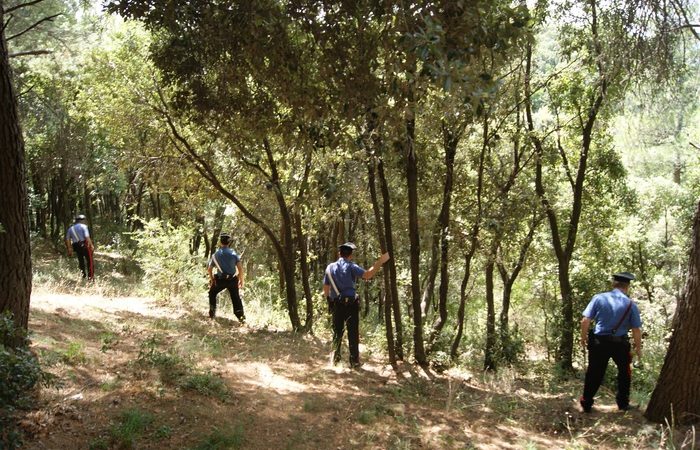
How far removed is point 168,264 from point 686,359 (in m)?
10.7

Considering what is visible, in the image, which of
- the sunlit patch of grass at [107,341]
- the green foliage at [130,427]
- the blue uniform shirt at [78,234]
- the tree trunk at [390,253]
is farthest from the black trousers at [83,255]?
the green foliage at [130,427]

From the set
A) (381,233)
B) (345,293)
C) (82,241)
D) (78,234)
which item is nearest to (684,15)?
(381,233)

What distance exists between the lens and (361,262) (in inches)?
982

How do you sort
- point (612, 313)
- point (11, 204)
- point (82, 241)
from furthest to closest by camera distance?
point (82, 241) < point (612, 313) < point (11, 204)

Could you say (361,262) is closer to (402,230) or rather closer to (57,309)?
(402,230)

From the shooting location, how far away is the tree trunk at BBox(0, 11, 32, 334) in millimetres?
5289

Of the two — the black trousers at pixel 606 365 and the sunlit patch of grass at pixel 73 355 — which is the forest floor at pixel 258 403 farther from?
the black trousers at pixel 606 365

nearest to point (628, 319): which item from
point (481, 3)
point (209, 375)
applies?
point (481, 3)

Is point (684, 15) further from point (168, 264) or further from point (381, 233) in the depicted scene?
point (168, 264)

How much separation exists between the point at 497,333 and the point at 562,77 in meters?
6.39

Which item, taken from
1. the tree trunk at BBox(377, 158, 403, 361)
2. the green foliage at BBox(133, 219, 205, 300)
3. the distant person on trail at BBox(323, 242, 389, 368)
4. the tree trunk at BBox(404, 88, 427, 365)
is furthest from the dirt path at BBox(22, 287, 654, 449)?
the green foliage at BBox(133, 219, 205, 300)

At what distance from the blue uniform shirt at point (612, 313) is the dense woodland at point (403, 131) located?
88 cm

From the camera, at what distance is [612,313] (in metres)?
6.70

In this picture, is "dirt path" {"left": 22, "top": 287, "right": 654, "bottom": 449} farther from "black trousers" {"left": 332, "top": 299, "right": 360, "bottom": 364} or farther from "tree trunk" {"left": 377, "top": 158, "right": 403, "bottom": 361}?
"tree trunk" {"left": 377, "top": 158, "right": 403, "bottom": 361}
